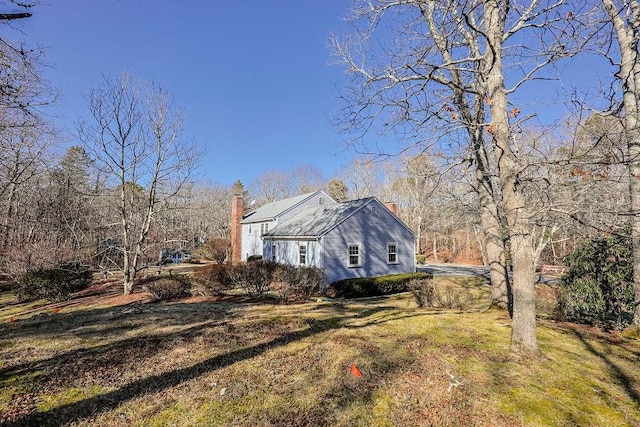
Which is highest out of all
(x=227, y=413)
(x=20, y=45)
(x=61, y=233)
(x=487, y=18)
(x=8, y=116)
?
(x=8, y=116)

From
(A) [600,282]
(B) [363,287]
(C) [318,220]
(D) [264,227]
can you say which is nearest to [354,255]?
(B) [363,287]

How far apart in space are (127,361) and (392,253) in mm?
15679

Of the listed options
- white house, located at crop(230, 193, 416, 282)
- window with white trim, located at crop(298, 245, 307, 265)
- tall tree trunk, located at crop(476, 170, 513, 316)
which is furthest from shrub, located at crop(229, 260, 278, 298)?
tall tree trunk, located at crop(476, 170, 513, 316)

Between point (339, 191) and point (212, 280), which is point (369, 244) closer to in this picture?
point (212, 280)

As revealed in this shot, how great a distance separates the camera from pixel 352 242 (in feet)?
57.9

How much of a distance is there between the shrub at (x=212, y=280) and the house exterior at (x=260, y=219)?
1088 centimetres

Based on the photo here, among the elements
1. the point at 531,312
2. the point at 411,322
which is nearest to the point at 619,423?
the point at 531,312

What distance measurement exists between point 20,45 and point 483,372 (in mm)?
9069

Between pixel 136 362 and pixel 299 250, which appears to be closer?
pixel 136 362

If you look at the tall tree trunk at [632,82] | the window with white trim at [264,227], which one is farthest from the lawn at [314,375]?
the window with white trim at [264,227]

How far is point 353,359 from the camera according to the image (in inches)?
200

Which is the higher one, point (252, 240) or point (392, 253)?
point (252, 240)

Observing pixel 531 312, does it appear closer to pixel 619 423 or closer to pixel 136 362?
pixel 619 423

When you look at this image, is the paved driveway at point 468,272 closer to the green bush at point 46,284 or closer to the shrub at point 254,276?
the shrub at point 254,276
